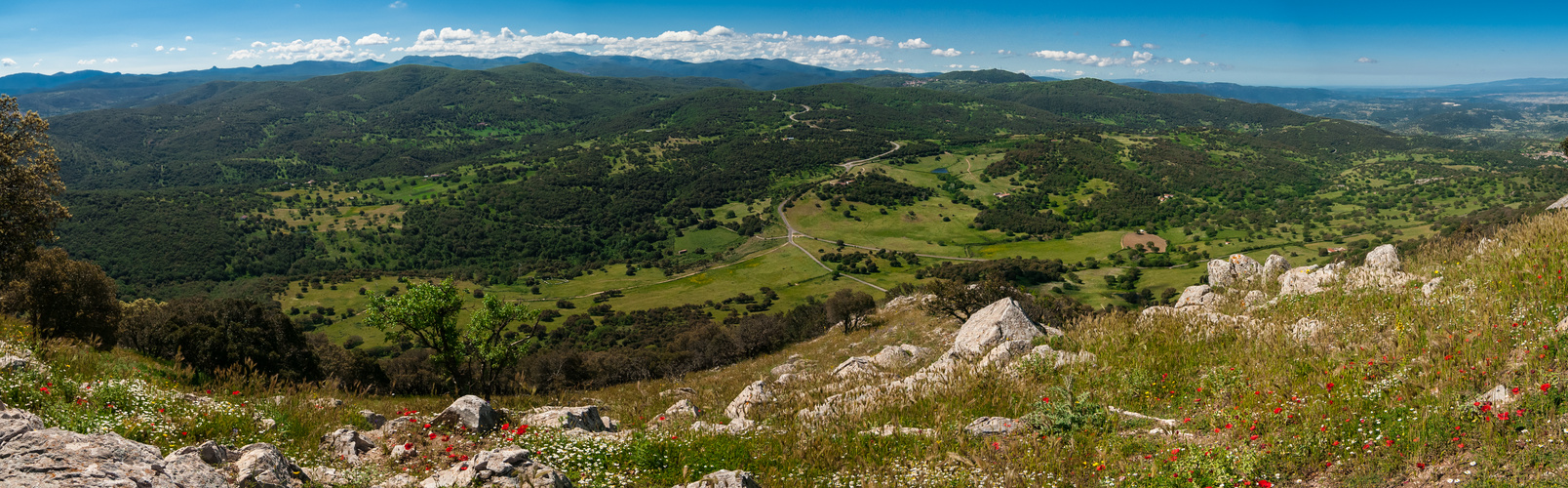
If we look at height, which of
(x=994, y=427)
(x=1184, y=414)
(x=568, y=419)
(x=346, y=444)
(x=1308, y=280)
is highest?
(x=1308, y=280)

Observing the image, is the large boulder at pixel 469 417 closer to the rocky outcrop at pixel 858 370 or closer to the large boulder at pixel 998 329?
the rocky outcrop at pixel 858 370

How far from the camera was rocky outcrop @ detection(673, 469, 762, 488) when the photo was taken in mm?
6828

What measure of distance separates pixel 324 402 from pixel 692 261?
156m

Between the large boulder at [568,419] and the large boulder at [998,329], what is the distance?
1051 cm

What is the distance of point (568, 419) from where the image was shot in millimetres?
10594

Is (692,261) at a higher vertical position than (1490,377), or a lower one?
lower

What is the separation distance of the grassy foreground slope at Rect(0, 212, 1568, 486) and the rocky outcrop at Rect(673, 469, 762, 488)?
80 cm

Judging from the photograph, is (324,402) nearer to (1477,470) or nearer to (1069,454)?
(1069,454)

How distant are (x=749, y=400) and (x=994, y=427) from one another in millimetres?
5511

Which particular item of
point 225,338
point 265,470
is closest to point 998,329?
point 265,470

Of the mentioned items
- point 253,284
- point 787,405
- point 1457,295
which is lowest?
point 253,284

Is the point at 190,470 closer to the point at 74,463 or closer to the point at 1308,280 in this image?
the point at 74,463

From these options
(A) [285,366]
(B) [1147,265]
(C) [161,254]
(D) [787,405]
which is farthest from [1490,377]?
(C) [161,254]

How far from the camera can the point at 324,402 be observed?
1114cm
